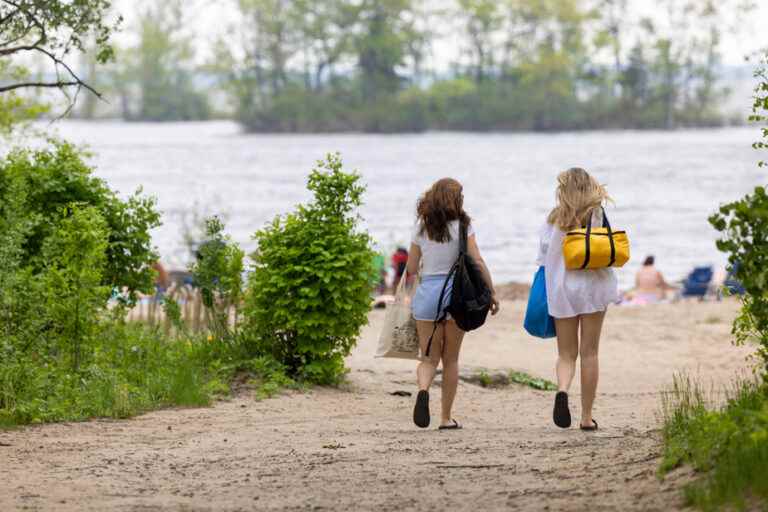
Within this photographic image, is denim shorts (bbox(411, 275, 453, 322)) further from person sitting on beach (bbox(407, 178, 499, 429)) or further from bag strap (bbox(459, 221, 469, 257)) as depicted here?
bag strap (bbox(459, 221, 469, 257))

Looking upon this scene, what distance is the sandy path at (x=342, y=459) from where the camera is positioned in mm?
6098

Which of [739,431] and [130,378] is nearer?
[739,431]

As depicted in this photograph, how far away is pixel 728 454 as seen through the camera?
5.50 metres

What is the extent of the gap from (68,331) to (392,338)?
9.15ft

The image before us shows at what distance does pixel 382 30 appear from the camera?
112 metres

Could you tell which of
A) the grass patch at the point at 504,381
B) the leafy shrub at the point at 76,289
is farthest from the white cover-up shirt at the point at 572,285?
the grass patch at the point at 504,381

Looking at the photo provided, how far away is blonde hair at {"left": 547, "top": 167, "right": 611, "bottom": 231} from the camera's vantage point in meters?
8.15

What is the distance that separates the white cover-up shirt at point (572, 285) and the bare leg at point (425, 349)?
80 cm

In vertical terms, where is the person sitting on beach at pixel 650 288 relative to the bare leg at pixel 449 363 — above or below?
below

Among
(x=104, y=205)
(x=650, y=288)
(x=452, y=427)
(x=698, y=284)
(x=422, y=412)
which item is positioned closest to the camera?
(x=422, y=412)

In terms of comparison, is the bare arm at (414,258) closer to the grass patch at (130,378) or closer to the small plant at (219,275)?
the grass patch at (130,378)

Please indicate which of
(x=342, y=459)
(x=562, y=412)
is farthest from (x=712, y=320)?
(x=342, y=459)

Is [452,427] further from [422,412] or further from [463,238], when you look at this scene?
[463,238]

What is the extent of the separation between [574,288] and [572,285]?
0.02m
